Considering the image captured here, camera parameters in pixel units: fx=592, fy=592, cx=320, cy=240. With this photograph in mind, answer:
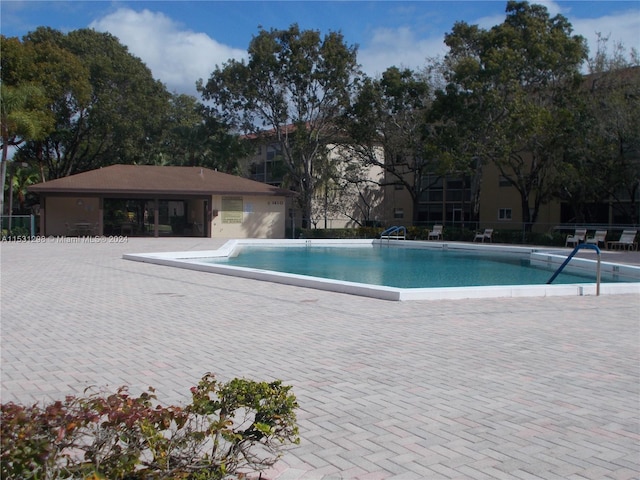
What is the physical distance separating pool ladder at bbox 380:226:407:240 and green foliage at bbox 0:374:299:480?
1193 inches

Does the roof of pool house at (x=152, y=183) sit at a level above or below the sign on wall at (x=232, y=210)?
above

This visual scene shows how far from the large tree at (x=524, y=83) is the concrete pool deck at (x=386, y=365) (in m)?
19.8

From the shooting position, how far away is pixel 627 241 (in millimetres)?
25953

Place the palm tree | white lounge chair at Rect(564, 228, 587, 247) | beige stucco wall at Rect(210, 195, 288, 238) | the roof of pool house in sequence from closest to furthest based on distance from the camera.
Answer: white lounge chair at Rect(564, 228, 587, 247), the palm tree, the roof of pool house, beige stucco wall at Rect(210, 195, 288, 238)

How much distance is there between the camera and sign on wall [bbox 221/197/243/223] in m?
36.3

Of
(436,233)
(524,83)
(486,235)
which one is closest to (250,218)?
(436,233)

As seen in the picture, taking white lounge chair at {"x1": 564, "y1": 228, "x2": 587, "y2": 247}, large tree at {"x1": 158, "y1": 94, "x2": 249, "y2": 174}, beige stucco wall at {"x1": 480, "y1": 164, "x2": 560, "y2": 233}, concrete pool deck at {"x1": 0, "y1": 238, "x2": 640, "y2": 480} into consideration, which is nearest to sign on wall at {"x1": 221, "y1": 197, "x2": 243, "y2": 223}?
large tree at {"x1": 158, "y1": 94, "x2": 249, "y2": 174}

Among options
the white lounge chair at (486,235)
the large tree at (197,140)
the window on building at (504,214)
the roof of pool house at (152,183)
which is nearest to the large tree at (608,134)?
the white lounge chair at (486,235)

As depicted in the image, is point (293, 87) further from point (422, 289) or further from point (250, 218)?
point (422, 289)

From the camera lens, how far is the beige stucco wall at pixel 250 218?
36.2m

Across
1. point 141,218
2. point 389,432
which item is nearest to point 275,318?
point 389,432

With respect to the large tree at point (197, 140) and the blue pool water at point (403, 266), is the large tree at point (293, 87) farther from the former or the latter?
the blue pool water at point (403, 266)

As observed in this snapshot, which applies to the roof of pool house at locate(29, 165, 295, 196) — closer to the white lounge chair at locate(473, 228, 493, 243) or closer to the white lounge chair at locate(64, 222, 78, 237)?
the white lounge chair at locate(64, 222, 78, 237)

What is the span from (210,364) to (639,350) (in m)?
5.00
